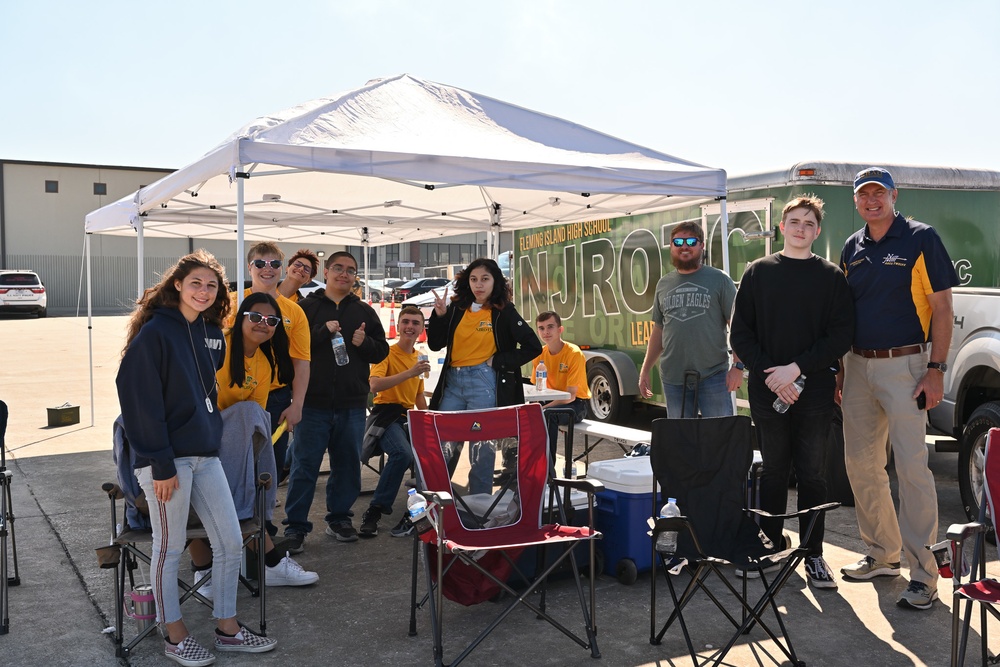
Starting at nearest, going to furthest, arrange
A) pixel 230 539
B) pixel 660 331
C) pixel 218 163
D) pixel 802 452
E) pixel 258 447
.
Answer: pixel 230 539 → pixel 258 447 → pixel 802 452 → pixel 218 163 → pixel 660 331

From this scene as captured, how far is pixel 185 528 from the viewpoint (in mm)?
3504

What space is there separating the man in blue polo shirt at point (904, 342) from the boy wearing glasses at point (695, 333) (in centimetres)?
97

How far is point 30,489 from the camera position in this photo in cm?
645

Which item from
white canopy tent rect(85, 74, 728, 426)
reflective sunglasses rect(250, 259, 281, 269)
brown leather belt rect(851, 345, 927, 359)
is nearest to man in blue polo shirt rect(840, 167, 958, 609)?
brown leather belt rect(851, 345, 927, 359)

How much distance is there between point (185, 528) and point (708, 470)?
2.17m

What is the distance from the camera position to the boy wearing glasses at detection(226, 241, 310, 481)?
468cm

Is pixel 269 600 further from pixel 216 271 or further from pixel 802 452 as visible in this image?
pixel 802 452

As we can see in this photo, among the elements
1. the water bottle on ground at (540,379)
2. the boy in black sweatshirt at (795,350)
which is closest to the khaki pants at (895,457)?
the boy in black sweatshirt at (795,350)

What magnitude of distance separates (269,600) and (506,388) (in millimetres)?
1778

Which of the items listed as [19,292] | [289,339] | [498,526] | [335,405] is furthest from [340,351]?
[19,292]

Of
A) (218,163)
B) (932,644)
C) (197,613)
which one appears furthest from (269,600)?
(932,644)

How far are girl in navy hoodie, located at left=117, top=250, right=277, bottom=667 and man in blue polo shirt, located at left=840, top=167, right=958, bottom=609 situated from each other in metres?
2.87

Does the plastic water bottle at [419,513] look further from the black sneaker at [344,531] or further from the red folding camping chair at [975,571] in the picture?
the red folding camping chair at [975,571]

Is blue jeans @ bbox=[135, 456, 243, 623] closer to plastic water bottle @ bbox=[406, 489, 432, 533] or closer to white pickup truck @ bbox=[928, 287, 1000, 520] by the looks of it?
plastic water bottle @ bbox=[406, 489, 432, 533]
